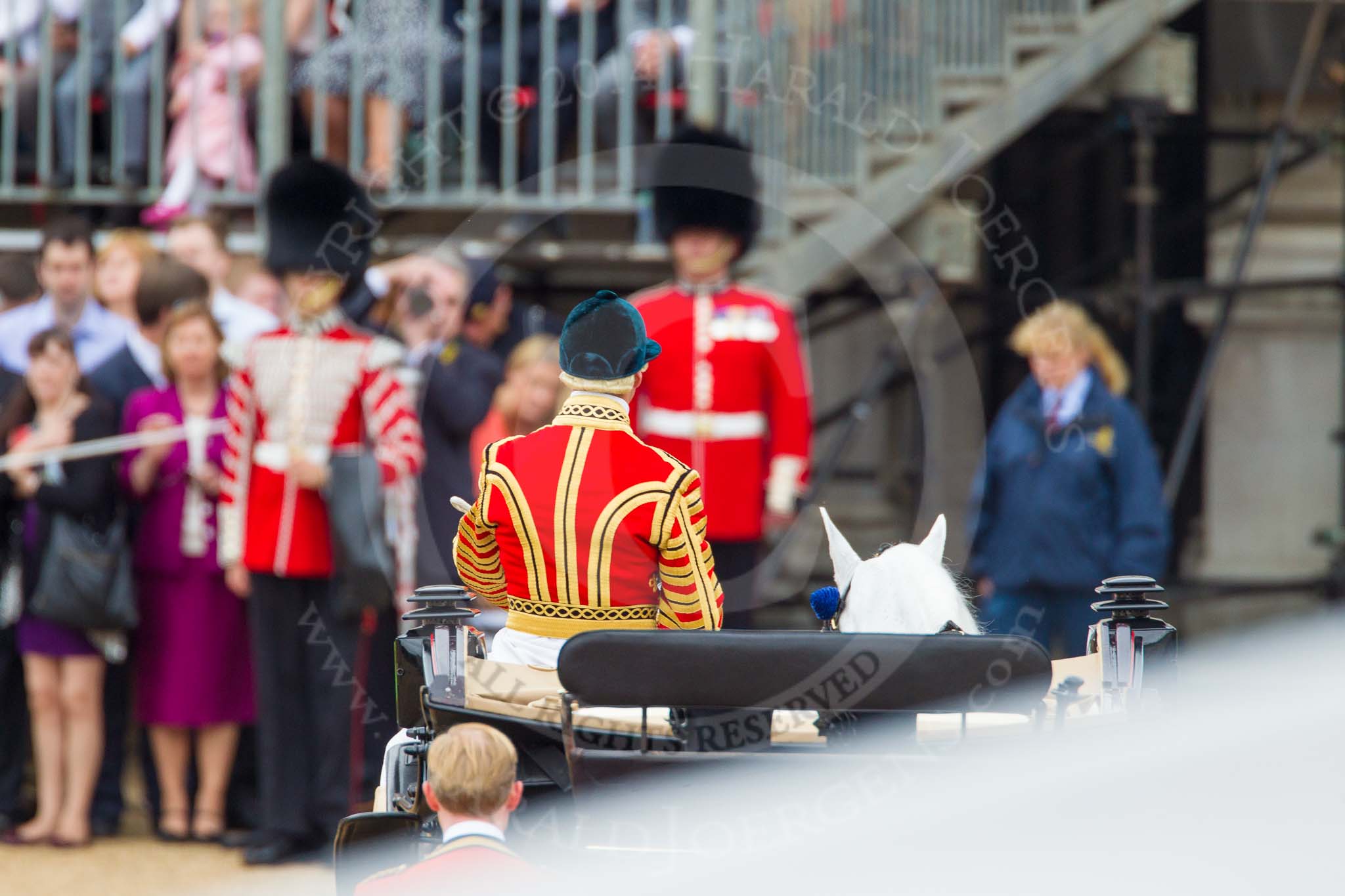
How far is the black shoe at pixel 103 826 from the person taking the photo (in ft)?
20.4

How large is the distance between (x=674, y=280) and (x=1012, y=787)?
16.6ft

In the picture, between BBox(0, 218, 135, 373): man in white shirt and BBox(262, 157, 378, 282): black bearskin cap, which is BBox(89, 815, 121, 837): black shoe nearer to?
BBox(0, 218, 135, 373): man in white shirt

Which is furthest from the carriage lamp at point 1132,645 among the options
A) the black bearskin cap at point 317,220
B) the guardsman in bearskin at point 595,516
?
the black bearskin cap at point 317,220

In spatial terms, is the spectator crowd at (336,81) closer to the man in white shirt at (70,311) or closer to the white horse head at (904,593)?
the man in white shirt at (70,311)

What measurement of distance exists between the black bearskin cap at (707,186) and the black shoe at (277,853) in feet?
7.85

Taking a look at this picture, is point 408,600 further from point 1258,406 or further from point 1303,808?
point 1258,406

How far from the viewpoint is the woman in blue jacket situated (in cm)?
642

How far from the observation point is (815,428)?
29.9 ft

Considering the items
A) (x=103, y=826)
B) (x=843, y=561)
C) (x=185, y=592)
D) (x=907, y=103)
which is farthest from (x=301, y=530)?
(x=907, y=103)

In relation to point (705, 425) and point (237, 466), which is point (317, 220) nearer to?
point (237, 466)

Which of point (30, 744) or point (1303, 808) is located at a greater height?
point (1303, 808)

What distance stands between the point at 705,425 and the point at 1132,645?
282 centimetres

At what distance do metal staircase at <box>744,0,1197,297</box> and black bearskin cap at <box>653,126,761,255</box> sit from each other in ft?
1.32

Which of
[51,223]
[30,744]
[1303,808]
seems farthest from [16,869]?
[1303,808]
